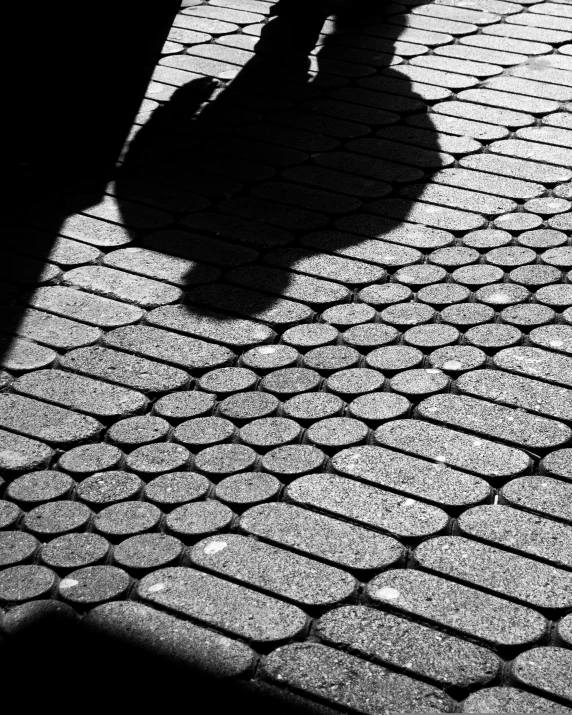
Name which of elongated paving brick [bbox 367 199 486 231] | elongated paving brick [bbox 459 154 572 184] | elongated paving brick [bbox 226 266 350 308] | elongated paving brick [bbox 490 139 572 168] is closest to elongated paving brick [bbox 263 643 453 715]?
elongated paving brick [bbox 226 266 350 308]

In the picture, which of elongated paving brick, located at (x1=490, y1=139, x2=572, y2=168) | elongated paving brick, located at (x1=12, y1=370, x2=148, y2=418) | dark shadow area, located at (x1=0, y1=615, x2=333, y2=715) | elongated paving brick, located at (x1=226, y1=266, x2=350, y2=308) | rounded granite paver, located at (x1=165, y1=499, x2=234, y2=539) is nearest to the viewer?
dark shadow area, located at (x1=0, y1=615, x2=333, y2=715)

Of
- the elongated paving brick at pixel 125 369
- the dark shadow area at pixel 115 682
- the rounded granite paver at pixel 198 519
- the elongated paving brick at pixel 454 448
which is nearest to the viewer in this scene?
the dark shadow area at pixel 115 682

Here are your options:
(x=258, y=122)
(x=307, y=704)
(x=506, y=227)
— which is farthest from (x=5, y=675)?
(x=258, y=122)

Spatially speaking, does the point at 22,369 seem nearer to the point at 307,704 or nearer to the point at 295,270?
the point at 295,270

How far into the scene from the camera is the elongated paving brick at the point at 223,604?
2447mm

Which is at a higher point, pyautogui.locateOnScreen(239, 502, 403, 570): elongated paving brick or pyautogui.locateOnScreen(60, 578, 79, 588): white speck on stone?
pyautogui.locateOnScreen(239, 502, 403, 570): elongated paving brick

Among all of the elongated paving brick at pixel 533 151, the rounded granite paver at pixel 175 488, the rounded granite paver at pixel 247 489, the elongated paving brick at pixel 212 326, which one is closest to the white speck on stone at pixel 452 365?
the elongated paving brick at pixel 212 326

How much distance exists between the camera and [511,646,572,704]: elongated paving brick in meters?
2.29

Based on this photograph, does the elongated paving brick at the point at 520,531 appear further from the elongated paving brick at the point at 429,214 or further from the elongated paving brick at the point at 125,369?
the elongated paving brick at the point at 429,214

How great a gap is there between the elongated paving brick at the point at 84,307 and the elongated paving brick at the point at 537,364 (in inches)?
→ 47.9

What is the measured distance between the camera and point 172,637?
7.95 feet

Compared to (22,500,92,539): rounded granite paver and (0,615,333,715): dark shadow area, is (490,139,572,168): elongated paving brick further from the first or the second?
(0,615,333,715): dark shadow area

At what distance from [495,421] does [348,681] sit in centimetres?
106

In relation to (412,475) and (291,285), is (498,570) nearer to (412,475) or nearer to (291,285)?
(412,475)
